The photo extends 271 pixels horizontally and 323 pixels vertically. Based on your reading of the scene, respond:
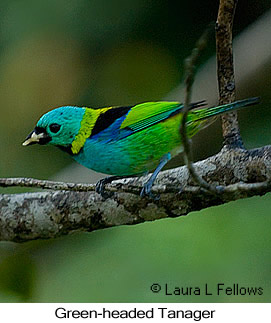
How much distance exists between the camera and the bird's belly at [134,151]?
142cm

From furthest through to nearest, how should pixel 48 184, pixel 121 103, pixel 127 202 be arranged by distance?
pixel 121 103, pixel 127 202, pixel 48 184

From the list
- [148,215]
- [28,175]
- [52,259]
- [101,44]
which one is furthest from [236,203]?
[101,44]

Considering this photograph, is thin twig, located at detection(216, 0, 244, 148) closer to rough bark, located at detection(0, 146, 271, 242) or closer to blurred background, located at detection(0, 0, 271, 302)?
rough bark, located at detection(0, 146, 271, 242)

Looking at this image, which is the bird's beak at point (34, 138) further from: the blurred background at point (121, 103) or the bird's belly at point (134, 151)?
the blurred background at point (121, 103)

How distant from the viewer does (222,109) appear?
1344 mm

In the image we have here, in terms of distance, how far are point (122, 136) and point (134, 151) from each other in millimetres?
53

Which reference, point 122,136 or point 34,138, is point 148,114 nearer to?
point 122,136

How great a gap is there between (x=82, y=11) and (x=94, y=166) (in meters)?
0.96

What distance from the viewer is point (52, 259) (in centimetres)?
187

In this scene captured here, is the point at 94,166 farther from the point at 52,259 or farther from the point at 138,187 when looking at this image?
the point at 52,259

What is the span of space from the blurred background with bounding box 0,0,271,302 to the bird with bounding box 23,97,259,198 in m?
0.32

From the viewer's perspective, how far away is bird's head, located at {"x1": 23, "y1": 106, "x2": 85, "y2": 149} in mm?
1435

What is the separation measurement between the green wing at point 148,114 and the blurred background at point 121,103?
0.38 meters

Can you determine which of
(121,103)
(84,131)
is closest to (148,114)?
(84,131)
